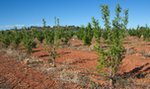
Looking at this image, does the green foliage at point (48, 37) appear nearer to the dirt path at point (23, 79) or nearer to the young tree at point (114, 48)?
the dirt path at point (23, 79)

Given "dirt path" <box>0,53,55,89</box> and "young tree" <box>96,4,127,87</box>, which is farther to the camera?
"dirt path" <box>0,53,55,89</box>

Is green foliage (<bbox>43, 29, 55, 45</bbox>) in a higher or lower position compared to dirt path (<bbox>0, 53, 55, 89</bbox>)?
higher

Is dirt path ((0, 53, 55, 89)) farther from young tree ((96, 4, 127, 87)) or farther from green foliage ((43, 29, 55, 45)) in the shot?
green foliage ((43, 29, 55, 45))

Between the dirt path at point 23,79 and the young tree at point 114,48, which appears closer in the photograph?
the young tree at point 114,48

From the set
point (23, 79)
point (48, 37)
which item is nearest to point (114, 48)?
point (23, 79)

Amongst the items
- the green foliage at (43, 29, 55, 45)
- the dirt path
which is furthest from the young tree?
the green foliage at (43, 29, 55, 45)

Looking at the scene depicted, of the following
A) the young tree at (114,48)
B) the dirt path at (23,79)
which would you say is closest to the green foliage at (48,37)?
the dirt path at (23,79)

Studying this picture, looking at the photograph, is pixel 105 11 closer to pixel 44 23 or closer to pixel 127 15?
pixel 127 15

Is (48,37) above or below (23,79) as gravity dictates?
above

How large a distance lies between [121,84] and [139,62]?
7.42m

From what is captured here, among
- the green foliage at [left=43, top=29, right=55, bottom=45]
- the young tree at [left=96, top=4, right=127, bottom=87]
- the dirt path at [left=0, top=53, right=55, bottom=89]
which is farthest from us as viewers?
the green foliage at [left=43, top=29, right=55, bottom=45]

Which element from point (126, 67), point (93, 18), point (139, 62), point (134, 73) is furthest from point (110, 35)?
point (139, 62)

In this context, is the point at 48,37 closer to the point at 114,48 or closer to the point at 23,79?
the point at 23,79

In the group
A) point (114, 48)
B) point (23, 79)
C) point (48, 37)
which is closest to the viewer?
point (114, 48)
